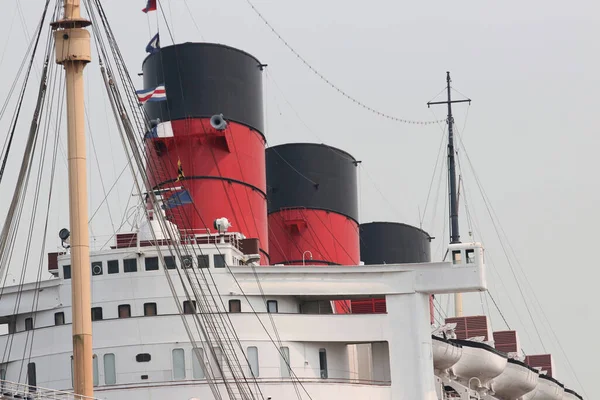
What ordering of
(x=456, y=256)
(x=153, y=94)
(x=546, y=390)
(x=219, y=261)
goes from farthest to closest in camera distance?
1. (x=546, y=390)
2. (x=153, y=94)
3. (x=456, y=256)
4. (x=219, y=261)

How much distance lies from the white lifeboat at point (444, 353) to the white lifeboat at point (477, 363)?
928mm

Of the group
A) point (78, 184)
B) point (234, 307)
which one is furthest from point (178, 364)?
point (78, 184)

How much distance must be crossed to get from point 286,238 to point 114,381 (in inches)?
518

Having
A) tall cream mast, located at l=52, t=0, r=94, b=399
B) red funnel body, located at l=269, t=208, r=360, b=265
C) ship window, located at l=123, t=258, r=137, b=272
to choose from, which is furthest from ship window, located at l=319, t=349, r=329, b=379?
tall cream mast, located at l=52, t=0, r=94, b=399

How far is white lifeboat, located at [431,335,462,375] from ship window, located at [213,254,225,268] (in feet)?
22.4

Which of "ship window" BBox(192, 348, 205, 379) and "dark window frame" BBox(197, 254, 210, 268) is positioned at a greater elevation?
"dark window frame" BBox(197, 254, 210, 268)

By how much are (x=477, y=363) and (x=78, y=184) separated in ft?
58.8

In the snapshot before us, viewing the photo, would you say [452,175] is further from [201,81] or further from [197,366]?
[197,366]

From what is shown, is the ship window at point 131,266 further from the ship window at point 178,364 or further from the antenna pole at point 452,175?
the antenna pole at point 452,175

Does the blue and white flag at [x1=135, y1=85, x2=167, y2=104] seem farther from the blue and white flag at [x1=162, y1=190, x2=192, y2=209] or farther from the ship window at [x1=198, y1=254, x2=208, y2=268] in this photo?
the ship window at [x1=198, y1=254, x2=208, y2=268]

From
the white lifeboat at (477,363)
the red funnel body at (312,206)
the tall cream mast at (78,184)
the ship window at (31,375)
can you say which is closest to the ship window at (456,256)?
the white lifeboat at (477,363)

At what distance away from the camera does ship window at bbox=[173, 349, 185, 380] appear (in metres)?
32.4

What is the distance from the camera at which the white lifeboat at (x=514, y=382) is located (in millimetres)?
44094

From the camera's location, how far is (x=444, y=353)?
3725 centimetres
